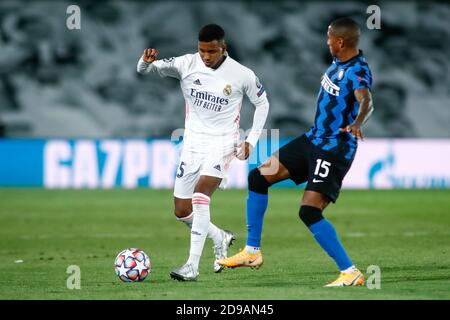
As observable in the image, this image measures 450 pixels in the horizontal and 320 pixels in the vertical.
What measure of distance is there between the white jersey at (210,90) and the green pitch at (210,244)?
1317 millimetres

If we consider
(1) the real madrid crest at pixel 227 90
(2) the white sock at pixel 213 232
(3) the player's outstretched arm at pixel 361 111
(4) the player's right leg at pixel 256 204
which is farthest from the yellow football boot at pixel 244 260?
(3) the player's outstretched arm at pixel 361 111

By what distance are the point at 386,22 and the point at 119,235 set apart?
17.5m

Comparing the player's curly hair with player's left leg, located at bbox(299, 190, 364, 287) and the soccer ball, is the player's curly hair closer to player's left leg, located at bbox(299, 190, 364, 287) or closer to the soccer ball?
player's left leg, located at bbox(299, 190, 364, 287)

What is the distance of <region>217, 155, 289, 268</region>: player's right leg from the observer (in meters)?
7.98

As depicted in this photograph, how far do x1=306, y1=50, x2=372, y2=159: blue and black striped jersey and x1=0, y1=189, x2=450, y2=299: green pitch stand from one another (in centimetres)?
116

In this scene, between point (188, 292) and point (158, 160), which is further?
point (158, 160)

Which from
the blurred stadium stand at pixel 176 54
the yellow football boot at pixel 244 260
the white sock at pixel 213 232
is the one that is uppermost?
the blurred stadium stand at pixel 176 54

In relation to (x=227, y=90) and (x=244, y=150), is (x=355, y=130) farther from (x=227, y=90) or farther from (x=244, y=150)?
(x=227, y=90)

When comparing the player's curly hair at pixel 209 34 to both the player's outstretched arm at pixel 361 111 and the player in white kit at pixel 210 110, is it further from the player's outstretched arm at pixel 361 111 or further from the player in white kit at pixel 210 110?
the player's outstretched arm at pixel 361 111

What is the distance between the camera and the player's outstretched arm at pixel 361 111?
7.17 meters

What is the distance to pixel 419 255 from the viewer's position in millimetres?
9875
